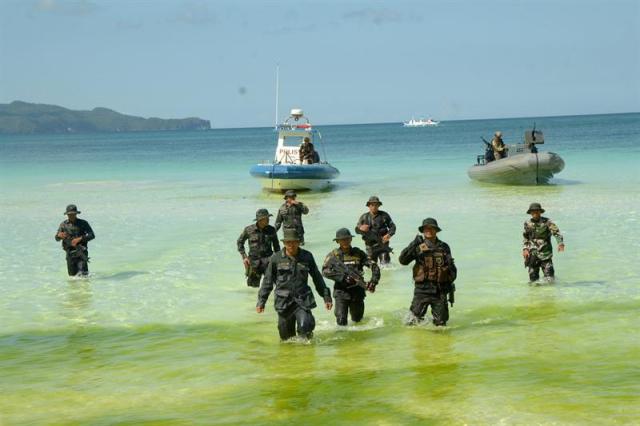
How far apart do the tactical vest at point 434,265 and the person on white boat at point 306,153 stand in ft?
76.0

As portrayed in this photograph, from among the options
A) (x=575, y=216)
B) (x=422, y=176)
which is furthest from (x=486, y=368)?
(x=422, y=176)

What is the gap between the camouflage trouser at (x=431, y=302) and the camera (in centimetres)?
1084

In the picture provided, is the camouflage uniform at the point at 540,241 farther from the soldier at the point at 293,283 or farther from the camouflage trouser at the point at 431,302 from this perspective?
the soldier at the point at 293,283

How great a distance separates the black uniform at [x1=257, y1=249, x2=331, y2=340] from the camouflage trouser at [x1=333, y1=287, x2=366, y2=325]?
1087 mm

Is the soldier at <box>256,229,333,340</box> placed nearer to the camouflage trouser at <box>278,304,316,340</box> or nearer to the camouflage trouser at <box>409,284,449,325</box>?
the camouflage trouser at <box>278,304,316,340</box>

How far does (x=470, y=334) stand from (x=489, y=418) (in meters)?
3.22

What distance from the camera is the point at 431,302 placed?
10.9 m

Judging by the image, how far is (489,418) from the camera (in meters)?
7.95

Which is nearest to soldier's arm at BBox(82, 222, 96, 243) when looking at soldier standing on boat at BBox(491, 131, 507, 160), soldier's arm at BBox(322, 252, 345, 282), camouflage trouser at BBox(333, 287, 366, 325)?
camouflage trouser at BBox(333, 287, 366, 325)

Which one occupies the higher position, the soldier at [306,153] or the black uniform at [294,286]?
the soldier at [306,153]

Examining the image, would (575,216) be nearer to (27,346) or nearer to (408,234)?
(408,234)

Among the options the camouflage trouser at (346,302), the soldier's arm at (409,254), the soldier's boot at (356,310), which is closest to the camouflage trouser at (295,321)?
the camouflage trouser at (346,302)

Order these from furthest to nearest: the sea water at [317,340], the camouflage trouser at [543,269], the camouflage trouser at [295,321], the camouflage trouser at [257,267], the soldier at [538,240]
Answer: the camouflage trouser at [543,269] < the soldier at [538,240] < the camouflage trouser at [257,267] < the camouflage trouser at [295,321] < the sea water at [317,340]

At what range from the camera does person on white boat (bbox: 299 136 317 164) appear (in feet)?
111
